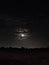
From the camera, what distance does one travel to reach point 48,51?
7.95 m

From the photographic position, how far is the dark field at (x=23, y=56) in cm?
652

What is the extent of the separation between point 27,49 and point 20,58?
1.14 m

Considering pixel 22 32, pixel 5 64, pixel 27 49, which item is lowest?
pixel 5 64

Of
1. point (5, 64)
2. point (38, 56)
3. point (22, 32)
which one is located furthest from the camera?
point (22, 32)

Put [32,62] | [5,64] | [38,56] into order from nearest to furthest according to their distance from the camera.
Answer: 1. [5,64]
2. [32,62]
3. [38,56]

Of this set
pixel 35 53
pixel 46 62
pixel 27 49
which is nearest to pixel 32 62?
pixel 46 62

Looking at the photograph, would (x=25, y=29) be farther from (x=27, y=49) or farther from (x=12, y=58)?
(x=12, y=58)

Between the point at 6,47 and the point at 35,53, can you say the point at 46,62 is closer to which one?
the point at 35,53

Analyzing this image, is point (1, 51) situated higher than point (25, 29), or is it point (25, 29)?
point (25, 29)

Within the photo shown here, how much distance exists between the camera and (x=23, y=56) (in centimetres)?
711

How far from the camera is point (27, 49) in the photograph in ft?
26.2

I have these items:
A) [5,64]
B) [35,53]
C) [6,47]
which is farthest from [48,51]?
[5,64]

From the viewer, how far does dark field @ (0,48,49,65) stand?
652 cm

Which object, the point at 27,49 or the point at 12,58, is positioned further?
Answer: the point at 27,49
